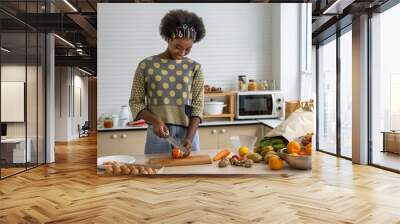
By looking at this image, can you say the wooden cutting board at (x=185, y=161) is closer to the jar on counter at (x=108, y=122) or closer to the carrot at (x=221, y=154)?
the carrot at (x=221, y=154)

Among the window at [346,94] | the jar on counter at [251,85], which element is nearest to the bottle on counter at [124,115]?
the jar on counter at [251,85]

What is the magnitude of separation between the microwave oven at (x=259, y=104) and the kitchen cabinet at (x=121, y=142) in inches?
34.3

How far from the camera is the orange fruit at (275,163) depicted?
9.54 feet

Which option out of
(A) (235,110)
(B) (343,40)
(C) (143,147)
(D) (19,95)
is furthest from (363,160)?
(D) (19,95)

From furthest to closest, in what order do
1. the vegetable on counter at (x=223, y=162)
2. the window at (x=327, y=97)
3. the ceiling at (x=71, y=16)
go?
the window at (x=327, y=97)
the ceiling at (x=71, y=16)
the vegetable on counter at (x=223, y=162)

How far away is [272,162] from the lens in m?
2.93

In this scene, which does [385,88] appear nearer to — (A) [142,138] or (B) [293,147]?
(B) [293,147]

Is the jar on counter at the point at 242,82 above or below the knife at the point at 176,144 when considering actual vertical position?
above

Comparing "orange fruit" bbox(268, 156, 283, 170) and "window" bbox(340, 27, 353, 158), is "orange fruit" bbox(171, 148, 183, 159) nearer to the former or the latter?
"orange fruit" bbox(268, 156, 283, 170)

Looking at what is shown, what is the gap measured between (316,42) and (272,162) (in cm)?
350

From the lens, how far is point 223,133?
10.1 feet

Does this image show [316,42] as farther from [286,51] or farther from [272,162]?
[272,162]

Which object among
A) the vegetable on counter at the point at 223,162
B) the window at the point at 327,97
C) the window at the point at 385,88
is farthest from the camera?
the window at the point at 327,97

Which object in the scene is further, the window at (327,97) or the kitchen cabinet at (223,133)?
the window at (327,97)
